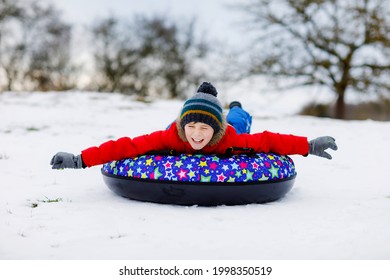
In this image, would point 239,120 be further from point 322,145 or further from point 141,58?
point 141,58

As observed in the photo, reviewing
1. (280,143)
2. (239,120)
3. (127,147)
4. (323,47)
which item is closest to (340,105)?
(323,47)

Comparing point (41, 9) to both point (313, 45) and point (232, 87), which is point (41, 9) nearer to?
point (232, 87)

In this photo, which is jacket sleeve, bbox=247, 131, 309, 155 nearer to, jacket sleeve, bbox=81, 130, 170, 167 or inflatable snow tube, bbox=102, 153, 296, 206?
inflatable snow tube, bbox=102, 153, 296, 206

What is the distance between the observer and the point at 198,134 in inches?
140

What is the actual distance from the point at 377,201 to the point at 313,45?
39.7 ft

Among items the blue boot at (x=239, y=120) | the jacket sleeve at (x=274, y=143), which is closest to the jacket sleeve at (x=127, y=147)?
the jacket sleeve at (x=274, y=143)

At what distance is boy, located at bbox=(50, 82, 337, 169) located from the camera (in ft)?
11.7

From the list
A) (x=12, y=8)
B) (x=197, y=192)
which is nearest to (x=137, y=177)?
(x=197, y=192)

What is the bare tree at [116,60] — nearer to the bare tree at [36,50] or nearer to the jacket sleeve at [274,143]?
the bare tree at [36,50]

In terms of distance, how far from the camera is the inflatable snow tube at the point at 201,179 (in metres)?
3.47

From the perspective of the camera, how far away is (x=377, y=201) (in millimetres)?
3896


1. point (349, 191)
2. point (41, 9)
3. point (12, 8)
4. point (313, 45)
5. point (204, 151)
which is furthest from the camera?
point (41, 9)

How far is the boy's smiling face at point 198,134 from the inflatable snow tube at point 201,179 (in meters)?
0.10

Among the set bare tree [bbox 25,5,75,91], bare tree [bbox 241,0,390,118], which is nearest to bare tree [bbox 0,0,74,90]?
bare tree [bbox 25,5,75,91]
